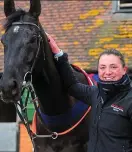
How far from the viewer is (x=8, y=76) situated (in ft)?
10.5

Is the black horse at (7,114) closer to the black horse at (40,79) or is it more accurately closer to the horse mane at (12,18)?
the black horse at (40,79)

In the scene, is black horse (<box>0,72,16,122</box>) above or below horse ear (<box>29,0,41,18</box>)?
below

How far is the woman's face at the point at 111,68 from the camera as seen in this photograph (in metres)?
3.07

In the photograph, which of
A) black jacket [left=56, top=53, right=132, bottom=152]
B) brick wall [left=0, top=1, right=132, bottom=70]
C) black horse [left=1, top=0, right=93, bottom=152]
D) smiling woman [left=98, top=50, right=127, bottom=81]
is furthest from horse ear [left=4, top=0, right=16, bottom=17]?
brick wall [left=0, top=1, right=132, bottom=70]

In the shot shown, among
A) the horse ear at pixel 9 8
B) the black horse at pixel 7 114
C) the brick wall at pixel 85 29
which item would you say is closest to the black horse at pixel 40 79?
the horse ear at pixel 9 8

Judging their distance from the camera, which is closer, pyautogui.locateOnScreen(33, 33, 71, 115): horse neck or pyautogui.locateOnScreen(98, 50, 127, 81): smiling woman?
pyautogui.locateOnScreen(98, 50, 127, 81): smiling woman

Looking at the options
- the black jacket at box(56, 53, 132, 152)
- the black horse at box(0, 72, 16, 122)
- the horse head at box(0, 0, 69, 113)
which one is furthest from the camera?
the black horse at box(0, 72, 16, 122)

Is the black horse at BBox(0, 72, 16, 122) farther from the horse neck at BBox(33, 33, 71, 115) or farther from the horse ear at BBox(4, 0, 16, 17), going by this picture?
the horse ear at BBox(4, 0, 16, 17)

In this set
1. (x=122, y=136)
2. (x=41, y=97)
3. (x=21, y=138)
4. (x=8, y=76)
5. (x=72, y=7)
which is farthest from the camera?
(x=72, y=7)

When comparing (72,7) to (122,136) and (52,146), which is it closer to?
(52,146)

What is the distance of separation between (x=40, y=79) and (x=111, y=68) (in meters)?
0.80

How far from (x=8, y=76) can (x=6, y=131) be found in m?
5.55

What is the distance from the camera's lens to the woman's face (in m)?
3.07

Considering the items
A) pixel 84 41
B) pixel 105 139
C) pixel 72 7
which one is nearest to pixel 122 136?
pixel 105 139
